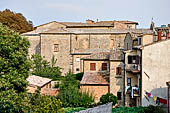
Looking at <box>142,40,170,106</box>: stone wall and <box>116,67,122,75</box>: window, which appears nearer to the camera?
<box>142,40,170,106</box>: stone wall

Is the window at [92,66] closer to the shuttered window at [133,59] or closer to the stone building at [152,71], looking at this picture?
the shuttered window at [133,59]

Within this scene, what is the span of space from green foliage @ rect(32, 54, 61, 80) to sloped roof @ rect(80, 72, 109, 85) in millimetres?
9184

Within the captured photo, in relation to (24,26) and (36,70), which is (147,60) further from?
(24,26)

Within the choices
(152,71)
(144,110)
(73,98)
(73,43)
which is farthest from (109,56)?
(73,43)

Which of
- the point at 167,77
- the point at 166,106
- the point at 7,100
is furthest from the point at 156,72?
the point at 7,100

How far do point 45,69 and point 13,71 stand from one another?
21.7 metres

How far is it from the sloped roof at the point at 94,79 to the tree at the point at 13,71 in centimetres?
1083

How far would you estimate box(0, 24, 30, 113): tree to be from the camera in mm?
16922

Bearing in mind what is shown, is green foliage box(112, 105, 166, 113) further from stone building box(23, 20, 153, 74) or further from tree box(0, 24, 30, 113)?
stone building box(23, 20, 153, 74)

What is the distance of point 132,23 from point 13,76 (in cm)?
5034

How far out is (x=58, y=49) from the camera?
142 feet

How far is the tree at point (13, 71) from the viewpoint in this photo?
55.5ft

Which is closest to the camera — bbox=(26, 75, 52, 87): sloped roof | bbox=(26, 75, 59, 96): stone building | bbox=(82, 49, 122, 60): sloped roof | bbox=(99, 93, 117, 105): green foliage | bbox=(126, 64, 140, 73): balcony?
bbox=(126, 64, 140, 73): balcony

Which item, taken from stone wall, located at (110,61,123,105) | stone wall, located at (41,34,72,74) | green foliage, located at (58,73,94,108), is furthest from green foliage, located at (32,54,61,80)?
stone wall, located at (110,61,123,105)
